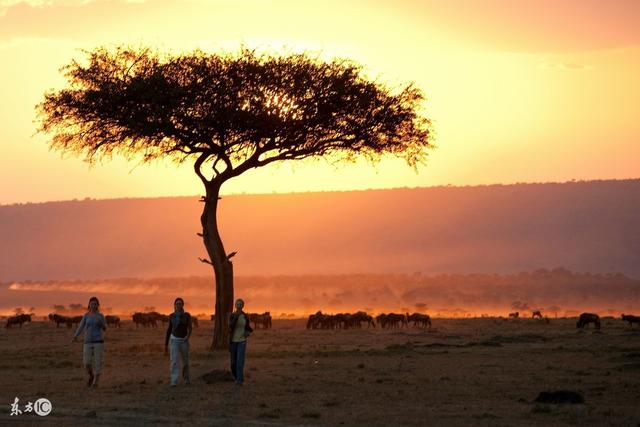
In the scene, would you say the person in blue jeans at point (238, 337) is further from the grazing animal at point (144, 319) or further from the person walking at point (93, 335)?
the grazing animal at point (144, 319)

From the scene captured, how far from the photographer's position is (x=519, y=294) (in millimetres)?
129125

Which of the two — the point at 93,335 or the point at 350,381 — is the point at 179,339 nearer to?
the point at 93,335

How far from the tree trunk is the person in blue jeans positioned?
13094 millimetres

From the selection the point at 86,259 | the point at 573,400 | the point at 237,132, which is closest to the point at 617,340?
the point at 237,132

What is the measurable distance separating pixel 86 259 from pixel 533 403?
175175mm

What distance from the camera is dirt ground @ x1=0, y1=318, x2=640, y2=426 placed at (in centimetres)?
2455

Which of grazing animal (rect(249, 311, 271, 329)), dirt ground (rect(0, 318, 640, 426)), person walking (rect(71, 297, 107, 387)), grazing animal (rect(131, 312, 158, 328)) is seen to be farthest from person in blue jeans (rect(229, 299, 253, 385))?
grazing animal (rect(131, 312, 158, 328))

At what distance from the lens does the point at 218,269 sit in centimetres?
4428

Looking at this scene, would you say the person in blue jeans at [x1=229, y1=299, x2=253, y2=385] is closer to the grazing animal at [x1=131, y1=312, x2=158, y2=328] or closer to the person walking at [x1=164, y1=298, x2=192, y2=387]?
the person walking at [x1=164, y1=298, x2=192, y2=387]

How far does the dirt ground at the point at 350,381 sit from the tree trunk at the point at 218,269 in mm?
908

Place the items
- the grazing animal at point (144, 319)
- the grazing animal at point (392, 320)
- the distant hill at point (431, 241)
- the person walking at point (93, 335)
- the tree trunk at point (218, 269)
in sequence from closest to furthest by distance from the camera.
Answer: the person walking at point (93, 335) < the tree trunk at point (218, 269) < the grazing animal at point (392, 320) < the grazing animal at point (144, 319) < the distant hill at point (431, 241)

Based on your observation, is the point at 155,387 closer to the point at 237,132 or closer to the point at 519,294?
the point at 237,132

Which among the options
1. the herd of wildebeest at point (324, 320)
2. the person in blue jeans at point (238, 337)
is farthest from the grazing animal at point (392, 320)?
the person in blue jeans at point (238, 337)

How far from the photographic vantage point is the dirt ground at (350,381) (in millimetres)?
24547
